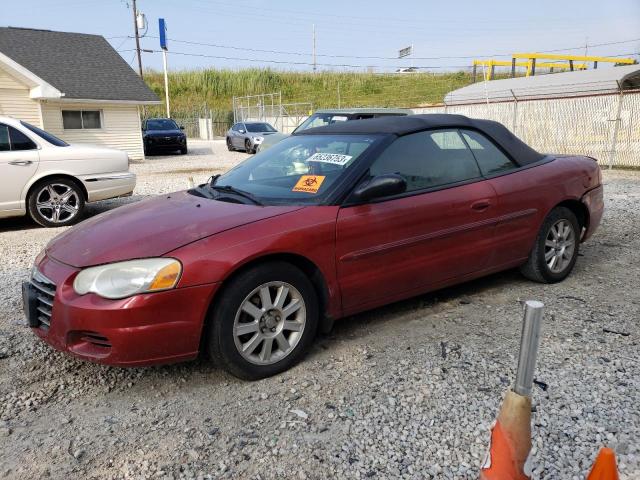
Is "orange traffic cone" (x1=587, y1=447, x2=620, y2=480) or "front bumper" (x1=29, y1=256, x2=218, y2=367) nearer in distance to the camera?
"orange traffic cone" (x1=587, y1=447, x2=620, y2=480)

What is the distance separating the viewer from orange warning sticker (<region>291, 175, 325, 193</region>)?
3484 millimetres

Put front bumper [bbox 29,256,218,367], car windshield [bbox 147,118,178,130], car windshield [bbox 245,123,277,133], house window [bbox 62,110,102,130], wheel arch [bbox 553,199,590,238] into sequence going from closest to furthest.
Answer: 1. front bumper [bbox 29,256,218,367]
2. wheel arch [bbox 553,199,590,238]
3. house window [bbox 62,110,102,130]
4. car windshield [bbox 245,123,277,133]
5. car windshield [bbox 147,118,178,130]

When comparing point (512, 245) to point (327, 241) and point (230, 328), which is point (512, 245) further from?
point (230, 328)

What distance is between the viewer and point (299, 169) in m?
3.87

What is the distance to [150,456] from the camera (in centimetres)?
245

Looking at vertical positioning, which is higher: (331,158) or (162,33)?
(162,33)

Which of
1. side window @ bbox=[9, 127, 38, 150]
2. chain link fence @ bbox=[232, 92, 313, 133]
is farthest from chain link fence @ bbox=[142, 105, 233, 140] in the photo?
side window @ bbox=[9, 127, 38, 150]

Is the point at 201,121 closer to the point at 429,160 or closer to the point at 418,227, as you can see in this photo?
the point at 429,160

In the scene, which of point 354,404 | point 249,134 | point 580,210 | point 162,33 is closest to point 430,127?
point 580,210

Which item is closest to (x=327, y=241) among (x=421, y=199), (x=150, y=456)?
(x=421, y=199)

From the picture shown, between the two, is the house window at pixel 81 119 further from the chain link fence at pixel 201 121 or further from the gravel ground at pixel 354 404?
the chain link fence at pixel 201 121

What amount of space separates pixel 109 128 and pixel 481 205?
755 inches

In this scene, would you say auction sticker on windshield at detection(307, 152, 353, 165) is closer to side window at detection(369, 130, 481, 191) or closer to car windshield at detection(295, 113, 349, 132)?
side window at detection(369, 130, 481, 191)

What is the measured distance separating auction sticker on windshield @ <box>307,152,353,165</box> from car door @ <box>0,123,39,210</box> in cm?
528
